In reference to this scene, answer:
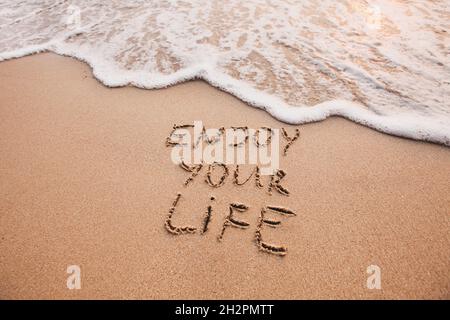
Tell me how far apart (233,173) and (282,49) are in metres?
1.76

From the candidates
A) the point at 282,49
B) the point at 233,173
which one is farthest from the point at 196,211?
the point at 282,49

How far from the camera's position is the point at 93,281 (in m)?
1.54

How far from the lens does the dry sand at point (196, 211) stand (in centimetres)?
152

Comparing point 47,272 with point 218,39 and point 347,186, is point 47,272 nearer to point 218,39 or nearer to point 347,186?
point 347,186

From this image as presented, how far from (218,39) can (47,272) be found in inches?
109

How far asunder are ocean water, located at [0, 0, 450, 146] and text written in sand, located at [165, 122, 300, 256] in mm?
325

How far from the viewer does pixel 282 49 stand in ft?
10.3

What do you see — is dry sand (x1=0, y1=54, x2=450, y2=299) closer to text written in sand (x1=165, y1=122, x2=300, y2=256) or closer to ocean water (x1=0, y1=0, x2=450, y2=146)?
text written in sand (x1=165, y1=122, x2=300, y2=256)

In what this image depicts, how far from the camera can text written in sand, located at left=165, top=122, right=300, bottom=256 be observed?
1.74m

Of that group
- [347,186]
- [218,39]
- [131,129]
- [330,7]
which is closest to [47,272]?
[131,129]

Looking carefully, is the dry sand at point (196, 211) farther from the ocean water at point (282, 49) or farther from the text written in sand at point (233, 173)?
the ocean water at point (282, 49)

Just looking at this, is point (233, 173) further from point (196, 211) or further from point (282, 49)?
point (282, 49)

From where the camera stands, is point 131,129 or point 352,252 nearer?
point 352,252

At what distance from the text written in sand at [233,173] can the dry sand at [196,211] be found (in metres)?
0.04
